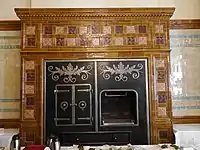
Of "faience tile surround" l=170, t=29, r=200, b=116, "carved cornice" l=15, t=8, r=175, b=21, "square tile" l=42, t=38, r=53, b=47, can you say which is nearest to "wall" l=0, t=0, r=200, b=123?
"faience tile surround" l=170, t=29, r=200, b=116

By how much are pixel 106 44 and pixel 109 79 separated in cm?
46

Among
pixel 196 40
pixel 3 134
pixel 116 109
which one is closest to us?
pixel 3 134

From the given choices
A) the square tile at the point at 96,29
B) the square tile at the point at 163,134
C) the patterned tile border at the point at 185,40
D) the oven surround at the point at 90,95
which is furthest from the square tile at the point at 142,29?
the square tile at the point at 163,134

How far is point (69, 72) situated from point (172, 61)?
1.52m

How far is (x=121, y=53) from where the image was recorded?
3.66 meters

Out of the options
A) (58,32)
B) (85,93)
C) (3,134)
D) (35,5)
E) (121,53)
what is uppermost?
(35,5)

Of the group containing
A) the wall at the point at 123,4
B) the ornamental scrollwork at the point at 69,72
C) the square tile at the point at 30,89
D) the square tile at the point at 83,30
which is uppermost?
the wall at the point at 123,4

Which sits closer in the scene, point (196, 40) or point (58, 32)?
point (58, 32)

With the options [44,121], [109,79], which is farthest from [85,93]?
[44,121]

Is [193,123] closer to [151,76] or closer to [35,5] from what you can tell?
[151,76]

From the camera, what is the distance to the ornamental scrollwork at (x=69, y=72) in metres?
3.62

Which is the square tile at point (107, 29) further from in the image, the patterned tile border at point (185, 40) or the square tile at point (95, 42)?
the patterned tile border at point (185, 40)

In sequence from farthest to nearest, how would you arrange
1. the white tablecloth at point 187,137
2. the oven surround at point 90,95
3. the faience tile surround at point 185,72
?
the faience tile surround at point 185,72, the oven surround at point 90,95, the white tablecloth at point 187,137

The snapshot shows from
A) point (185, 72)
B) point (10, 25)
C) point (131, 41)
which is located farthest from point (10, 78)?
point (185, 72)
